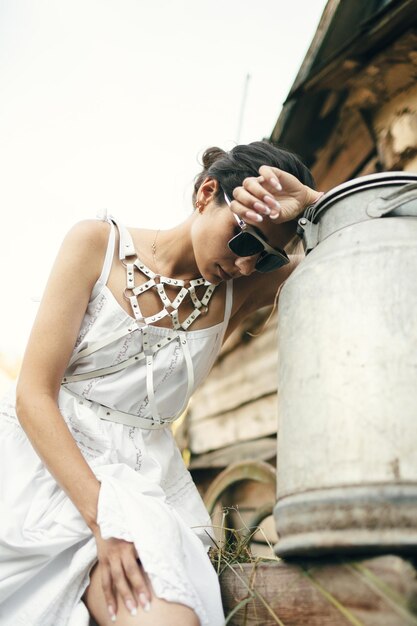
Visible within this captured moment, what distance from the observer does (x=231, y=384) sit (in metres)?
4.03

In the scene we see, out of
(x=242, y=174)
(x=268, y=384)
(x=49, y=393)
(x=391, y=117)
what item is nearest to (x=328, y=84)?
(x=391, y=117)

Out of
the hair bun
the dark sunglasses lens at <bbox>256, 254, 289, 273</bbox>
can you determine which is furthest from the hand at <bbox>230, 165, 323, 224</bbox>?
the hair bun

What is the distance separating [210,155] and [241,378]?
87.3 inches

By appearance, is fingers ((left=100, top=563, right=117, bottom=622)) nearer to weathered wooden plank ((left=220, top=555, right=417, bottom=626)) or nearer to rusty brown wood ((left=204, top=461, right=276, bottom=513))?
weathered wooden plank ((left=220, top=555, right=417, bottom=626))

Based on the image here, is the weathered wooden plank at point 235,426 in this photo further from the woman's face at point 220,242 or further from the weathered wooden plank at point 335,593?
the weathered wooden plank at point 335,593

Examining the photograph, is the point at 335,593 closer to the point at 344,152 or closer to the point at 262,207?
the point at 262,207

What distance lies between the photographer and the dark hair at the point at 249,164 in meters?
1.60

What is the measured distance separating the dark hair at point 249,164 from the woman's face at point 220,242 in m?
0.07

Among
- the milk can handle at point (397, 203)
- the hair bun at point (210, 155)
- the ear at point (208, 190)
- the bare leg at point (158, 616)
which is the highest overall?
the hair bun at point (210, 155)

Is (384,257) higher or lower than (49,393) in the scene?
higher

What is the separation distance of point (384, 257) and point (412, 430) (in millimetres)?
334

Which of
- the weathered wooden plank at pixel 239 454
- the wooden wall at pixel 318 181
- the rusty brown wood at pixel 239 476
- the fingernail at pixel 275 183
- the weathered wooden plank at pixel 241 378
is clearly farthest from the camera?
the weathered wooden plank at pixel 241 378

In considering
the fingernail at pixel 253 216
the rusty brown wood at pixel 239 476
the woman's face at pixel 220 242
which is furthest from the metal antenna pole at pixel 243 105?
the fingernail at pixel 253 216

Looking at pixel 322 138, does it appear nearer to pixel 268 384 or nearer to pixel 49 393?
pixel 268 384
